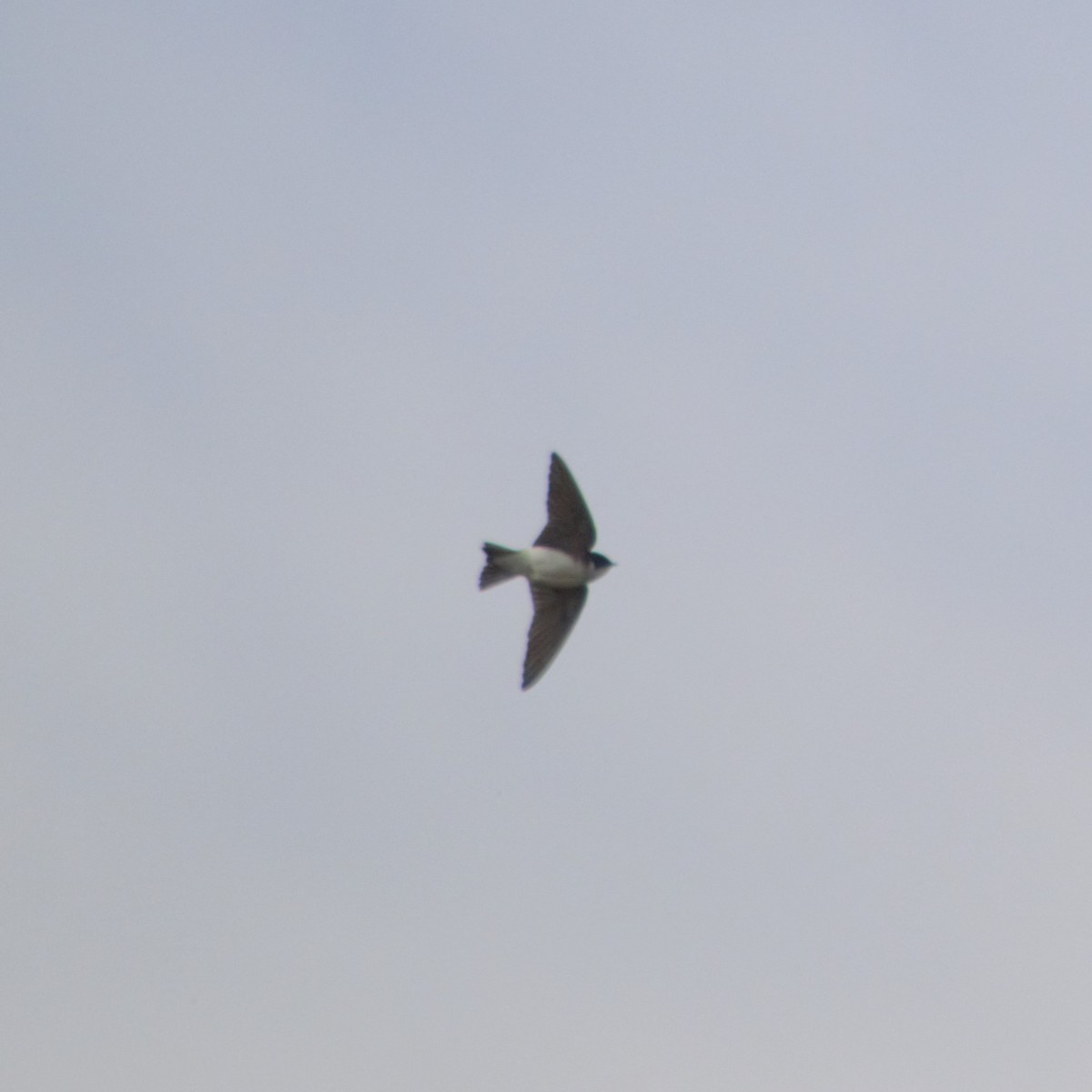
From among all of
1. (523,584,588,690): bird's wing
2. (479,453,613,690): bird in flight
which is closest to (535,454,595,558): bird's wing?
(479,453,613,690): bird in flight

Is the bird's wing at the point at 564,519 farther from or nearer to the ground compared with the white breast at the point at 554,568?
farther from the ground

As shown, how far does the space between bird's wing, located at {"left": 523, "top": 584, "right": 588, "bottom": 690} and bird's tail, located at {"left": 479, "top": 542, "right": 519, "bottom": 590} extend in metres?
0.61

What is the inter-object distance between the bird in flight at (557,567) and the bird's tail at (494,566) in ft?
0.07

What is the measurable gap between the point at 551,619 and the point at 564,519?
80 centimetres

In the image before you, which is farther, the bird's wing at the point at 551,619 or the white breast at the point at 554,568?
the bird's wing at the point at 551,619

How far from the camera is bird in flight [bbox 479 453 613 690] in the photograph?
1845 centimetres

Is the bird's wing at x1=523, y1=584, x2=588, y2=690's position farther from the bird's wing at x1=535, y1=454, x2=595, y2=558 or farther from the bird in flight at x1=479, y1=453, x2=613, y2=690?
the bird's wing at x1=535, y1=454, x2=595, y2=558

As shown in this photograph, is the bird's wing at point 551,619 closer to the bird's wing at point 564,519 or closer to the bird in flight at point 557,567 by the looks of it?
the bird in flight at point 557,567

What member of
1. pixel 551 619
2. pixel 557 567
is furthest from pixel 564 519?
pixel 551 619

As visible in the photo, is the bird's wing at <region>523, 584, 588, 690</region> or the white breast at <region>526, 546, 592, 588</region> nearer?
the white breast at <region>526, 546, 592, 588</region>

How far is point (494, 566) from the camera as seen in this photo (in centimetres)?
1812

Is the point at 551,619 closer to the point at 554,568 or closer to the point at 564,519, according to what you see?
the point at 554,568

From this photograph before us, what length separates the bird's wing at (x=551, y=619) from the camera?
18625 mm

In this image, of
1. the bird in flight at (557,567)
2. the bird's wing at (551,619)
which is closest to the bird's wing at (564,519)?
the bird in flight at (557,567)
